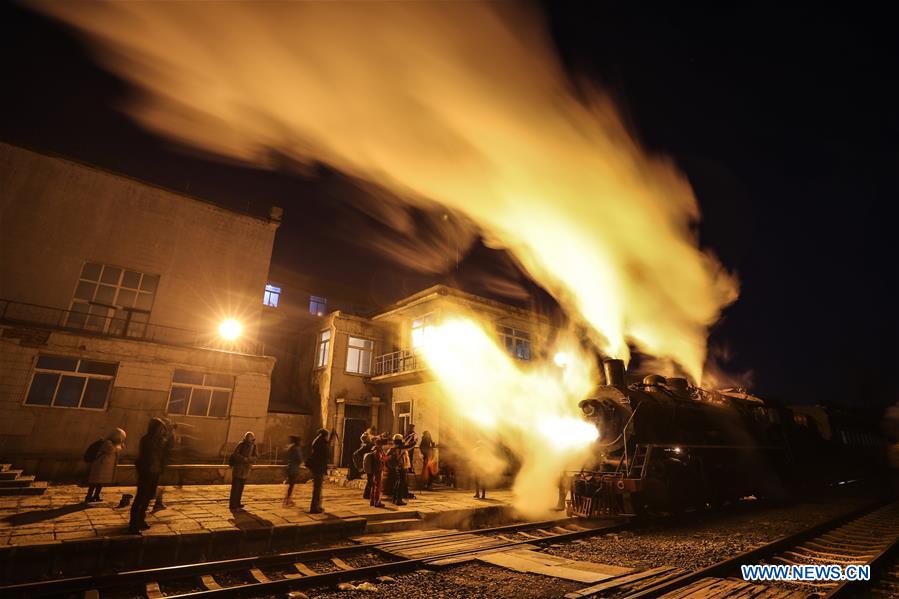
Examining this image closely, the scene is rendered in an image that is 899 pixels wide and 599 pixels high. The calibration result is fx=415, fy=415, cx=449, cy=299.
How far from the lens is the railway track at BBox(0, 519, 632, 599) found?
5.13 metres

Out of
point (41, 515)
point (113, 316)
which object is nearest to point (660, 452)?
point (41, 515)

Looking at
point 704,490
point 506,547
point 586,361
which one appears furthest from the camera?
point 586,361

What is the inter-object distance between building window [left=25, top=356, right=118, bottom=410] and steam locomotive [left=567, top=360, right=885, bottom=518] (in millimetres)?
16908

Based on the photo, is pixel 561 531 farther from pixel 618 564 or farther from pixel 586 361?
pixel 586 361

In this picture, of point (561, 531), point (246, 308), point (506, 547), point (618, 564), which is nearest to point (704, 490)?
point (561, 531)

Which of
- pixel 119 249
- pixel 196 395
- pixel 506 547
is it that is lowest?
pixel 506 547

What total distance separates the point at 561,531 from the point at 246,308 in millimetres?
17446

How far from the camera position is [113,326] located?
57.1ft

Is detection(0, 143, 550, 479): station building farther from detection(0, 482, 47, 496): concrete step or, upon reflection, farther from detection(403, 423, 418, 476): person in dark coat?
detection(0, 482, 47, 496): concrete step

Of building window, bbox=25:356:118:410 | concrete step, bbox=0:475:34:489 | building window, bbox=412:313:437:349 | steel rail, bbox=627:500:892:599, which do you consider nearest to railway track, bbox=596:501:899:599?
steel rail, bbox=627:500:892:599

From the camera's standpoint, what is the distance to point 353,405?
21.8 meters

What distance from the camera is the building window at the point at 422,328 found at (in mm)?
20359

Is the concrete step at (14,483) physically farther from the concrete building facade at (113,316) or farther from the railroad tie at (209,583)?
the railroad tie at (209,583)

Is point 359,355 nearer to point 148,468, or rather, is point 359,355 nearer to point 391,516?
point 391,516
